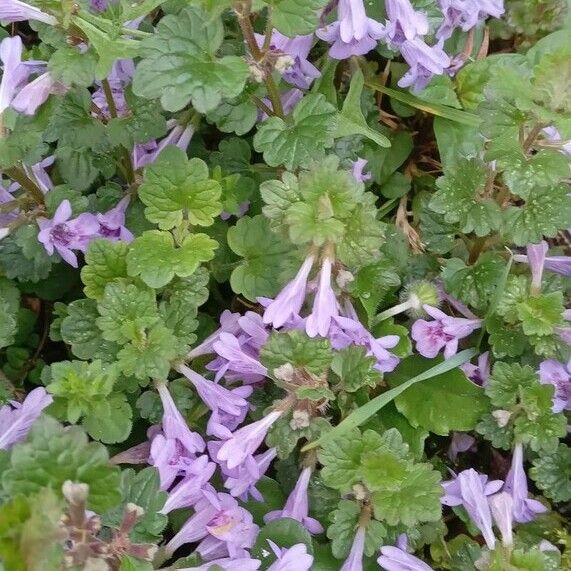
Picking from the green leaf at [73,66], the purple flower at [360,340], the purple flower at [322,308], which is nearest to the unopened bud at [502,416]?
the purple flower at [360,340]

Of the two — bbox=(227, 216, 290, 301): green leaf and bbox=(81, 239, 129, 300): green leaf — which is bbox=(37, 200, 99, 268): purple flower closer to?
bbox=(81, 239, 129, 300): green leaf

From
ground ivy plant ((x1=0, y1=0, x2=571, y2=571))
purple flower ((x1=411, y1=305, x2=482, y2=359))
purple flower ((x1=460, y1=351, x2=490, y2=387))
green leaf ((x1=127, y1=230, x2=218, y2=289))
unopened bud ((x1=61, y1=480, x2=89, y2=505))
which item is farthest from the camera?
purple flower ((x1=460, y1=351, x2=490, y2=387))

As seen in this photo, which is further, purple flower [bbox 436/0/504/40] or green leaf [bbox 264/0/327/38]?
purple flower [bbox 436/0/504/40]

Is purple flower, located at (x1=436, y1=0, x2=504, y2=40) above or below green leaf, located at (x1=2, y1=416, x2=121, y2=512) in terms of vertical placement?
above

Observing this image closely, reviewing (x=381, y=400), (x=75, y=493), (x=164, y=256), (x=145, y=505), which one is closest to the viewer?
(x=75, y=493)

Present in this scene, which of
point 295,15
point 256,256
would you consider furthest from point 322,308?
point 295,15

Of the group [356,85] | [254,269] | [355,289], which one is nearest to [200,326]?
[254,269]

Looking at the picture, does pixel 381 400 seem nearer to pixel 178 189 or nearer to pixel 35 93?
pixel 178 189

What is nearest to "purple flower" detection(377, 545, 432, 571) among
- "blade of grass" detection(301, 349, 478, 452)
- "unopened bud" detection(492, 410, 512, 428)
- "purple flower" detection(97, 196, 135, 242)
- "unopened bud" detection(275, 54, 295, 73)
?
"blade of grass" detection(301, 349, 478, 452)
